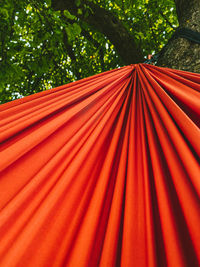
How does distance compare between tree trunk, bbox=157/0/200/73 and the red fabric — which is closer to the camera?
the red fabric

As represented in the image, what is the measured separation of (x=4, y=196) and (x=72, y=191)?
19cm

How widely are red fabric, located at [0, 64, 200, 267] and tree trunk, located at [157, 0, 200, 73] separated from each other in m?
0.49

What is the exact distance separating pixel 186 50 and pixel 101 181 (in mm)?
1267

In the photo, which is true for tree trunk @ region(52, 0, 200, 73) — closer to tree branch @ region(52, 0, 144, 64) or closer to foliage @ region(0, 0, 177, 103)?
tree branch @ region(52, 0, 144, 64)

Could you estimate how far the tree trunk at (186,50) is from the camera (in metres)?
1.32

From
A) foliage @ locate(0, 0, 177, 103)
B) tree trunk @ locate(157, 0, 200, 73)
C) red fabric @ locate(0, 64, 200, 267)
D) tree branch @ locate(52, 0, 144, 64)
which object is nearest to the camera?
red fabric @ locate(0, 64, 200, 267)

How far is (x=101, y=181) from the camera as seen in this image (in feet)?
2.07

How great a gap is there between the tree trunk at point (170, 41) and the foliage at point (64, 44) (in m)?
0.31

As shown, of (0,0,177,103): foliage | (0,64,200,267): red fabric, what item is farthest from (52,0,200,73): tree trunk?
(0,64,200,267): red fabric

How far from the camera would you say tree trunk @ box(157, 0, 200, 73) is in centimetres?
132

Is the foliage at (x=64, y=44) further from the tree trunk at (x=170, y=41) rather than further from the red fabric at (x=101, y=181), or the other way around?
the red fabric at (x=101, y=181)

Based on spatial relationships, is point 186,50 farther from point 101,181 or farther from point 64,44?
point 64,44

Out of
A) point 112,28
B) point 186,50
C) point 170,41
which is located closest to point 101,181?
point 186,50

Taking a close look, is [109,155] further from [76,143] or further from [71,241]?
[71,241]
